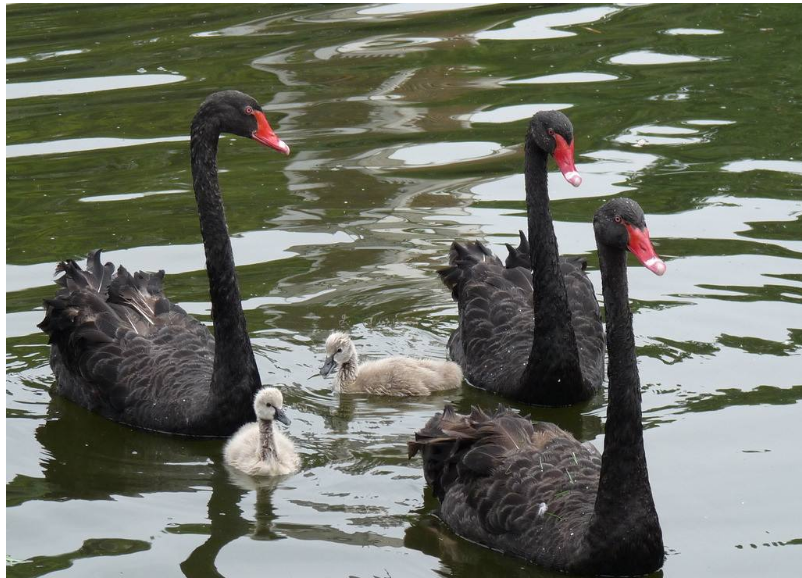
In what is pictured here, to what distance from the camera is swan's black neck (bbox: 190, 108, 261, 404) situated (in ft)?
22.6

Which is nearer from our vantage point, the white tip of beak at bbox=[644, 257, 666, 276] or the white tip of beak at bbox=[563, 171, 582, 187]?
the white tip of beak at bbox=[644, 257, 666, 276]

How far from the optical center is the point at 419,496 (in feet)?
20.6

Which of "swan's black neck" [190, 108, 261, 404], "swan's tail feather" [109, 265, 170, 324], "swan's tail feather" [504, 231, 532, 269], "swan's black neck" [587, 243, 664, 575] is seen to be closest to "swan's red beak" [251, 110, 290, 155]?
"swan's black neck" [190, 108, 261, 404]

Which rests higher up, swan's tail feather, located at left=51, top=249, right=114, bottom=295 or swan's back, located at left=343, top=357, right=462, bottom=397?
swan's tail feather, located at left=51, top=249, right=114, bottom=295

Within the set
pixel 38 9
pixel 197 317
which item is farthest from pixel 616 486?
pixel 38 9

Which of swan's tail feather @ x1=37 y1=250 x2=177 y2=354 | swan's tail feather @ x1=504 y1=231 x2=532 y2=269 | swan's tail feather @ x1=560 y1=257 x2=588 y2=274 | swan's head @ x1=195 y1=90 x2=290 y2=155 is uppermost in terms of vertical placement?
swan's head @ x1=195 y1=90 x2=290 y2=155

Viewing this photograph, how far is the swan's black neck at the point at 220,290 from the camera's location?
22.6ft

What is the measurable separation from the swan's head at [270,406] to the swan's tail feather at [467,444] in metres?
0.64

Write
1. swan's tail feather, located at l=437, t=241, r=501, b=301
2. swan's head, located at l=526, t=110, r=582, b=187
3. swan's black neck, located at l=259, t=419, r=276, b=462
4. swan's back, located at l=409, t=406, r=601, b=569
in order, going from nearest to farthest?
swan's back, located at l=409, t=406, r=601, b=569 → swan's black neck, located at l=259, t=419, r=276, b=462 → swan's head, located at l=526, t=110, r=582, b=187 → swan's tail feather, located at l=437, t=241, r=501, b=301

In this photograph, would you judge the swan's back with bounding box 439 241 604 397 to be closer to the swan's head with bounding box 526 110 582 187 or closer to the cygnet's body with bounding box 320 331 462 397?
the cygnet's body with bounding box 320 331 462 397

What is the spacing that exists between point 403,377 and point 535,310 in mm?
746

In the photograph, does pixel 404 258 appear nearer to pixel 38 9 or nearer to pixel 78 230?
pixel 78 230

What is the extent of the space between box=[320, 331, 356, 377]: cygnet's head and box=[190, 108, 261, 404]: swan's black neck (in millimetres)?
543

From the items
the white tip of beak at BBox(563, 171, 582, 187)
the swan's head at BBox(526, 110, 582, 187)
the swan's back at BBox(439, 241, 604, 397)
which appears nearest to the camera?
the white tip of beak at BBox(563, 171, 582, 187)
